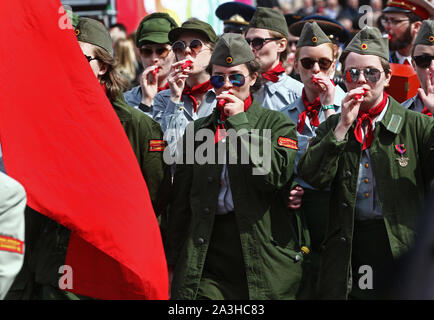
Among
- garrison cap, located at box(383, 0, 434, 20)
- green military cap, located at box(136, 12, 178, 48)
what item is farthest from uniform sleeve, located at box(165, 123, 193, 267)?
garrison cap, located at box(383, 0, 434, 20)

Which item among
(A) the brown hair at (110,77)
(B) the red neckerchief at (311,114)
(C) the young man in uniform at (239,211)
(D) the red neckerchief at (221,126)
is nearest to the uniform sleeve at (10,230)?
(C) the young man in uniform at (239,211)

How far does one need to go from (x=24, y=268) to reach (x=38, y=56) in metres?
1.45

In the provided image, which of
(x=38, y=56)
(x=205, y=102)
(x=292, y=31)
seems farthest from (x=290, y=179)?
(x=292, y=31)

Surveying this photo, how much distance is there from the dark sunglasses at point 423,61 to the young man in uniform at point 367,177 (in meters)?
0.57

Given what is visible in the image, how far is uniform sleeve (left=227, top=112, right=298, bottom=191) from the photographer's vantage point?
15.4 ft

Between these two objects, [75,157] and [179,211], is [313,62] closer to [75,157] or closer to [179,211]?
[179,211]

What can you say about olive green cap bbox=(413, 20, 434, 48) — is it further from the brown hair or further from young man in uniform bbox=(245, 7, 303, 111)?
the brown hair

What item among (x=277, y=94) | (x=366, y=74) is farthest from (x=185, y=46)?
(x=366, y=74)

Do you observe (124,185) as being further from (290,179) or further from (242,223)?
(290,179)

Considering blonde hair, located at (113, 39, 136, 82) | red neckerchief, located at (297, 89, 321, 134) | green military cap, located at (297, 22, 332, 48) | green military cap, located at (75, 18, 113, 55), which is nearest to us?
green military cap, located at (75, 18, 113, 55)

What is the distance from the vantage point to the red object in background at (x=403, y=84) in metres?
6.27

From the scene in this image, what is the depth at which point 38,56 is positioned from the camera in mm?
4914

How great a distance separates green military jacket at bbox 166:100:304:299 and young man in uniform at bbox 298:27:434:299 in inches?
7.9

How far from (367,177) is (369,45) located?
93 centimetres
